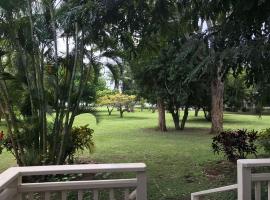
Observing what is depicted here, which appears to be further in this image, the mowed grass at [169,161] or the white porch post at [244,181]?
the mowed grass at [169,161]

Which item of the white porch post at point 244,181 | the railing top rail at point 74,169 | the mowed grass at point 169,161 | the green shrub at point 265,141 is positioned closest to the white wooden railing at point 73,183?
the railing top rail at point 74,169

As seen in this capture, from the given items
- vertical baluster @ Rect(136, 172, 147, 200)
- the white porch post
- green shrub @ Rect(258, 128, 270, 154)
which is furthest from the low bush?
vertical baluster @ Rect(136, 172, 147, 200)

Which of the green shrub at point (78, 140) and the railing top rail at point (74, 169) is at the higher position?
the railing top rail at point (74, 169)

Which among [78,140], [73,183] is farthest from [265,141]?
[73,183]

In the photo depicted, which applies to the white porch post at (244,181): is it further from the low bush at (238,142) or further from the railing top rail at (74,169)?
the low bush at (238,142)

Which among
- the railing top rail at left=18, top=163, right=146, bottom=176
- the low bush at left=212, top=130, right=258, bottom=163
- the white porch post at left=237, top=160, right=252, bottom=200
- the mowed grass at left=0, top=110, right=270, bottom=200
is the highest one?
the railing top rail at left=18, top=163, right=146, bottom=176

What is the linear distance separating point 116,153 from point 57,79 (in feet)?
14.1

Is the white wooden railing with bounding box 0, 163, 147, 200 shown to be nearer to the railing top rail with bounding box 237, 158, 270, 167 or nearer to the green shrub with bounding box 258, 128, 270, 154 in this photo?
the railing top rail with bounding box 237, 158, 270, 167

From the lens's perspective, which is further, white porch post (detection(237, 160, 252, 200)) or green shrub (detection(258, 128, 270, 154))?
green shrub (detection(258, 128, 270, 154))

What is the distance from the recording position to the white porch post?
7.98ft

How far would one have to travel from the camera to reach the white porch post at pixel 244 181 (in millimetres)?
2432

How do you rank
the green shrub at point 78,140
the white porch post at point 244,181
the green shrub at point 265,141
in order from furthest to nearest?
the green shrub at point 78,140
the green shrub at point 265,141
the white porch post at point 244,181

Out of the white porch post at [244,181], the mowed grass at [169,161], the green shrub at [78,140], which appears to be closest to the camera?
the white porch post at [244,181]

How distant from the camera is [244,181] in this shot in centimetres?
245
